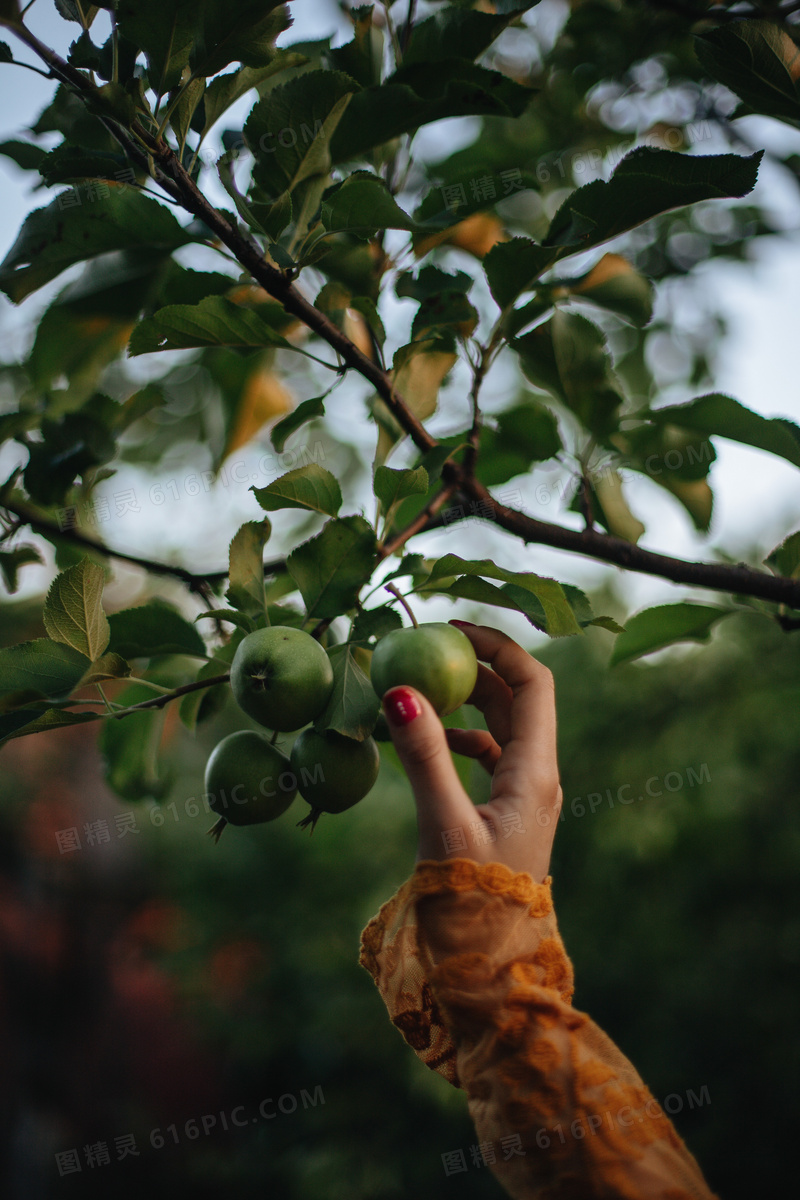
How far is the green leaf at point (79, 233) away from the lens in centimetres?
83

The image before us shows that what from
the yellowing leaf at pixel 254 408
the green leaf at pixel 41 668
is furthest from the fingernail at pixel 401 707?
the yellowing leaf at pixel 254 408

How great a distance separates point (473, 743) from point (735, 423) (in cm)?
58

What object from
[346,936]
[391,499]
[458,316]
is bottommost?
[346,936]

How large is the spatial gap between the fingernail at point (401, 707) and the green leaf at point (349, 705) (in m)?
0.06

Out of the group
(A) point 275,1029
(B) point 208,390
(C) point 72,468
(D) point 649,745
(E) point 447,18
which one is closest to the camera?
A: (E) point 447,18

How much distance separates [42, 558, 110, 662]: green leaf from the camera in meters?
0.73

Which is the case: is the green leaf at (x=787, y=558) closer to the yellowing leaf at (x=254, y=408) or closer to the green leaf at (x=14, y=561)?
the yellowing leaf at (x=254, y=408)

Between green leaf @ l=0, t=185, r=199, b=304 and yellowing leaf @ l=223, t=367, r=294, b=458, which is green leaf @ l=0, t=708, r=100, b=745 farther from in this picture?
yellowing leaf @ l=223, t=367, r=294, b=458

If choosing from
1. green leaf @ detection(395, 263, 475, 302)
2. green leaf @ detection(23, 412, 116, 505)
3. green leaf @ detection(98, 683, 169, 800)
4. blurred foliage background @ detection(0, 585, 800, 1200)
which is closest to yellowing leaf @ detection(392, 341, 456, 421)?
green leaf @ detection(395, 263, 475, 302)

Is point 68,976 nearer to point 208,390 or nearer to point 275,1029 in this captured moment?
point 275,1029

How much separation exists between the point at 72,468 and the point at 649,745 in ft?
7.18

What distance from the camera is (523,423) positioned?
1.07 meters

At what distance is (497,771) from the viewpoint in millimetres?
752

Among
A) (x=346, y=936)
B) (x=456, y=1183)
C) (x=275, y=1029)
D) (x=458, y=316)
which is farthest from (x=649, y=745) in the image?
(x=458, y=316)
